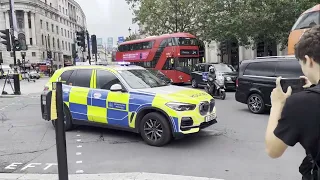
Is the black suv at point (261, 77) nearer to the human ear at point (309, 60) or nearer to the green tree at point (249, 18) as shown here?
the human ear at point (309, 60)

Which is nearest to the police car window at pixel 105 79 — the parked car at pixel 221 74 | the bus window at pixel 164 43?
the parked car at pixel 221 74

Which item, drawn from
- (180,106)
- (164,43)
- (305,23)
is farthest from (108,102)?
(164,43)

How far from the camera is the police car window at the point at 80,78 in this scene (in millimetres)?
7354

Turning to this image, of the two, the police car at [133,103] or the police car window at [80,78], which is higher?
the police car window at [80,78]

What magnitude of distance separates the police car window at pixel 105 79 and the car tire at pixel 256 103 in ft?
15.6

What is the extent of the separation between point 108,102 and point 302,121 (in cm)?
556

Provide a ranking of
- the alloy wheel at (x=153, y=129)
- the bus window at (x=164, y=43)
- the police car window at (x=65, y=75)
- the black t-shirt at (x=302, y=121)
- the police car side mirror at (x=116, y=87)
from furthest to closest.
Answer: the bus window at (x=164, y=43) → the police car window at (x=65, y=75) → the police car side mirror at (x=116, y=87) → the alloy wheel at (x=153, y=129) → the black t-shirt at (x=302, y=121)

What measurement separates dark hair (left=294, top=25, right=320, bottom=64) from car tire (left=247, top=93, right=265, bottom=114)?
8.18 metres

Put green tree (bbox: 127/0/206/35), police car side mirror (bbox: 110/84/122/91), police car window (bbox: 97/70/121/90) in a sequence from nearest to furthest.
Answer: police car side mirror (bbox: 110/84/122/91) → police car window (bbox: 97/70/121/90) → green tree (bbox: 127/0/206/35)

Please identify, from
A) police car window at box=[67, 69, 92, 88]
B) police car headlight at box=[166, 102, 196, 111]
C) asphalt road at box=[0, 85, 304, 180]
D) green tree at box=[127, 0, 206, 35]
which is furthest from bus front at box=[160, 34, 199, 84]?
police car headlight at box=[166, 102, 196, 111]

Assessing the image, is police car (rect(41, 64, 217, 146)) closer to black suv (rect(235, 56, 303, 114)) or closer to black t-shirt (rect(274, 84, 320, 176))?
black suv (rect(235, 56, 303, 114))

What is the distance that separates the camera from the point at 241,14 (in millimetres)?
20750

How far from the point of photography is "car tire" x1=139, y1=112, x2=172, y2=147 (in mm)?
6051

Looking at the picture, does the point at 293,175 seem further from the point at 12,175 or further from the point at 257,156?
the point at 12,175
